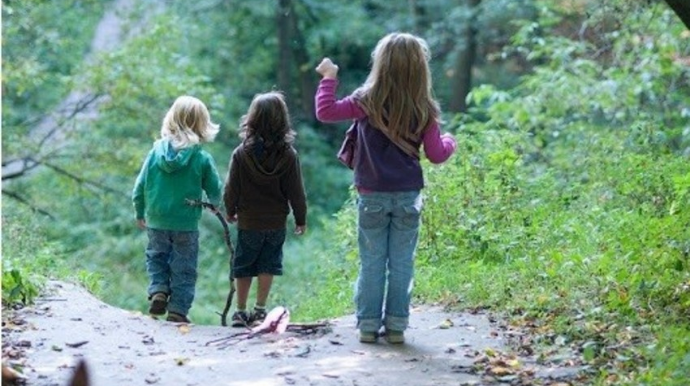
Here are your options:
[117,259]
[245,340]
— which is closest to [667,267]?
[245,340]

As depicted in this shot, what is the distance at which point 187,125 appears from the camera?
8.01 m

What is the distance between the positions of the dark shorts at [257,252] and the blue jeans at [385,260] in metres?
1.33

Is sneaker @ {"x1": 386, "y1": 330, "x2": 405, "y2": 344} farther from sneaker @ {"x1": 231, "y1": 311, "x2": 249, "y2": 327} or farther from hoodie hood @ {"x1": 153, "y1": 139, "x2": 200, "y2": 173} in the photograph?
hoodie hood @ {"x1": 153, "y1": 139, "x2": 200, "y2": 173}

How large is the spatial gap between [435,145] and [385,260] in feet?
2.41

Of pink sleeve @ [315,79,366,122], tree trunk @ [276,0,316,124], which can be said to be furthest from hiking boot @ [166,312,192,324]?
tree trunk @ [276,0,316,124]

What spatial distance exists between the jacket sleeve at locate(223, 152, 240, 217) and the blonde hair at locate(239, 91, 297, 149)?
18cm

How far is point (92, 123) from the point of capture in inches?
688

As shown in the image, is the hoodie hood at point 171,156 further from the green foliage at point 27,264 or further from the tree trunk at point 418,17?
the tree trunk at point 418,17

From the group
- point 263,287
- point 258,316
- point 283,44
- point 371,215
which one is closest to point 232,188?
point 263,287

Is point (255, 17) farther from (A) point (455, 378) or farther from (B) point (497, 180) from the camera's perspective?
(A) point (455, 378)

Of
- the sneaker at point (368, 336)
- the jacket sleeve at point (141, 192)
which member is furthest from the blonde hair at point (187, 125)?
the sneaker at point (368, 336)

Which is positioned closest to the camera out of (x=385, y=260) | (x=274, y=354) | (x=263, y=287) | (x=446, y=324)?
(x=274, y=354)

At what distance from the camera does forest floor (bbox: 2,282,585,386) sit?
5.85m

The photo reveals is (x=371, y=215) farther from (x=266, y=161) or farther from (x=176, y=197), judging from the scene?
(x=176, y=197)
